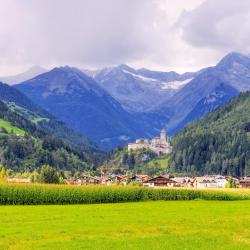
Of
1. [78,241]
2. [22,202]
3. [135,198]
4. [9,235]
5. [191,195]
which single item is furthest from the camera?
[191,195]

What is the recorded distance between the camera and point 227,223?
67.0 m

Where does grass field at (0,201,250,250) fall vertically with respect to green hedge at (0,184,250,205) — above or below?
below

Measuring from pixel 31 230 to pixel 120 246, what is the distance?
1430 cm

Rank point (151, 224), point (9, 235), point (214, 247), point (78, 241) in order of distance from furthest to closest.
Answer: point (151, 224)
point (9, 235)
point (78, 241)
point (214, 247)

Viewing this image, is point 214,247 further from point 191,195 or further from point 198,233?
point 191,195

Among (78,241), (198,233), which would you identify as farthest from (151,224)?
(78,241)

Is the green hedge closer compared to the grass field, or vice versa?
the grass field

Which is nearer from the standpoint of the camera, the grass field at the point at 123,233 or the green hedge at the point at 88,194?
the grass field at the point at 123,233

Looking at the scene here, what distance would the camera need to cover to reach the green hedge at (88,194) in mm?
121875

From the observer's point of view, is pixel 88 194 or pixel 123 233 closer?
pixel 123 233

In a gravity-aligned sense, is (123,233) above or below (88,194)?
below

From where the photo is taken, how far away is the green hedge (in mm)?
121875

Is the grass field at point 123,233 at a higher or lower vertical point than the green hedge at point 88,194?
lower

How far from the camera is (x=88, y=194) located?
134 m
